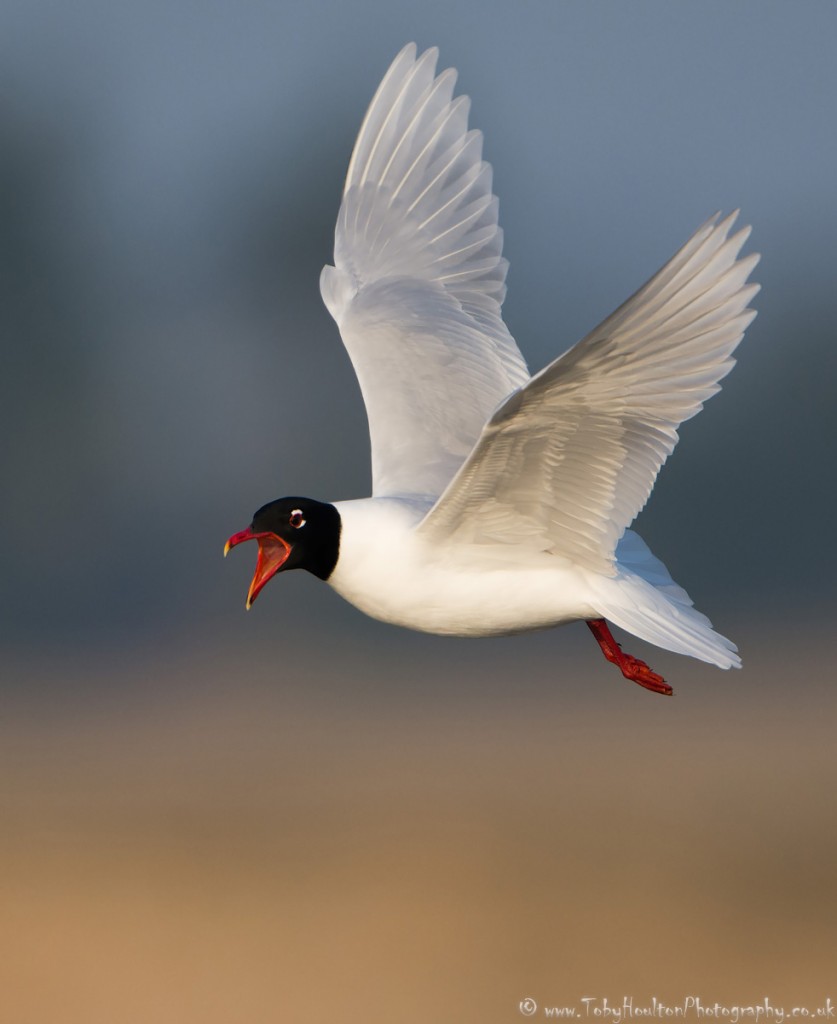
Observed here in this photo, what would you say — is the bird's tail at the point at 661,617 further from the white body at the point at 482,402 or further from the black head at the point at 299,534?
the black head at the point at 299,534

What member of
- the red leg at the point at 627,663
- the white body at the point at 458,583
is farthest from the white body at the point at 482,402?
the red leg at the point at 627,663

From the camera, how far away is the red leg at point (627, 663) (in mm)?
8391

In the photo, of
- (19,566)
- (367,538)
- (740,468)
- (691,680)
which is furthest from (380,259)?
(740,468)

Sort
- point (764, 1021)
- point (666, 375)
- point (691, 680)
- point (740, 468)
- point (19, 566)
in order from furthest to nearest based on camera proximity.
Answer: point (740, 468), point (19, 566), point (691, 680), point (764, 1021), point (666, 375)

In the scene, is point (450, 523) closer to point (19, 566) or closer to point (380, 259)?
point (380, 259)

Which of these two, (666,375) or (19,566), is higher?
(666,375)

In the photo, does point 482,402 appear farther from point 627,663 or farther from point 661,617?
point 661,617

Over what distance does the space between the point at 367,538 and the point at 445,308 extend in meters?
1.98

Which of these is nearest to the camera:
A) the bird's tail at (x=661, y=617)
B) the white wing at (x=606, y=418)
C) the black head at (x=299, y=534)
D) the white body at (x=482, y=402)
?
the white wing at (x=606, y=418)

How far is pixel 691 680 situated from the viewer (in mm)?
22750

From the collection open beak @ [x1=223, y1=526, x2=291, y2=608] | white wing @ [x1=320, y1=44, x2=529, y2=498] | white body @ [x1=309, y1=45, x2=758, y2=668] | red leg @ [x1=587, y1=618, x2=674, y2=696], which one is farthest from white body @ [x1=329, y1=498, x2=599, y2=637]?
white wing @ [x1=320, y1=44, x2=529, y2=498]

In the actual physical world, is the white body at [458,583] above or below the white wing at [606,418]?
below

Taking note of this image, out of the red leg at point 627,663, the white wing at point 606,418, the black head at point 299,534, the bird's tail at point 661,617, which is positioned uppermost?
the white wing at point 606,418

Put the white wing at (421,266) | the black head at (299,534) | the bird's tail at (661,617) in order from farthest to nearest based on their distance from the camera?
the white wing at (421,266), the black head at (299,534), the bird's tail at (661,617)
